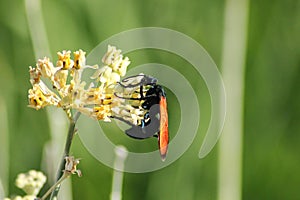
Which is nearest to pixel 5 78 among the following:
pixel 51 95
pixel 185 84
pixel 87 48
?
pixel 87 48

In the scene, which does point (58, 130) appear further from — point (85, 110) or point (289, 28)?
point (289, 28)

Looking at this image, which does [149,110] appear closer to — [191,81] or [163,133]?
[163,133]

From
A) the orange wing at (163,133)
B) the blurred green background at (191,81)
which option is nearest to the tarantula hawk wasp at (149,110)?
the orange wing at (163,133)

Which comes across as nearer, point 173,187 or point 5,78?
point 173,187

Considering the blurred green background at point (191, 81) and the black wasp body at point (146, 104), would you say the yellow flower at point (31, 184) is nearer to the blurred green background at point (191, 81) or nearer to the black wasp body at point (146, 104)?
the black wasp body at point (146, 104)

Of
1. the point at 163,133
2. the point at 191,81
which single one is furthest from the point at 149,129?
the point at 191,81

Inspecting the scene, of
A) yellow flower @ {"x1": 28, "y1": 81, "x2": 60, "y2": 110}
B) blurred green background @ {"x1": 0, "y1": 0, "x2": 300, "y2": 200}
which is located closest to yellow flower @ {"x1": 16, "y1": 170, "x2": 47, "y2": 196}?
yellow flower @ {"x1": 28, "y1": 81, "x2": 60, "y2": 110}

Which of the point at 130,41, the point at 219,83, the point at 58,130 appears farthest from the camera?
the point at 130,41
